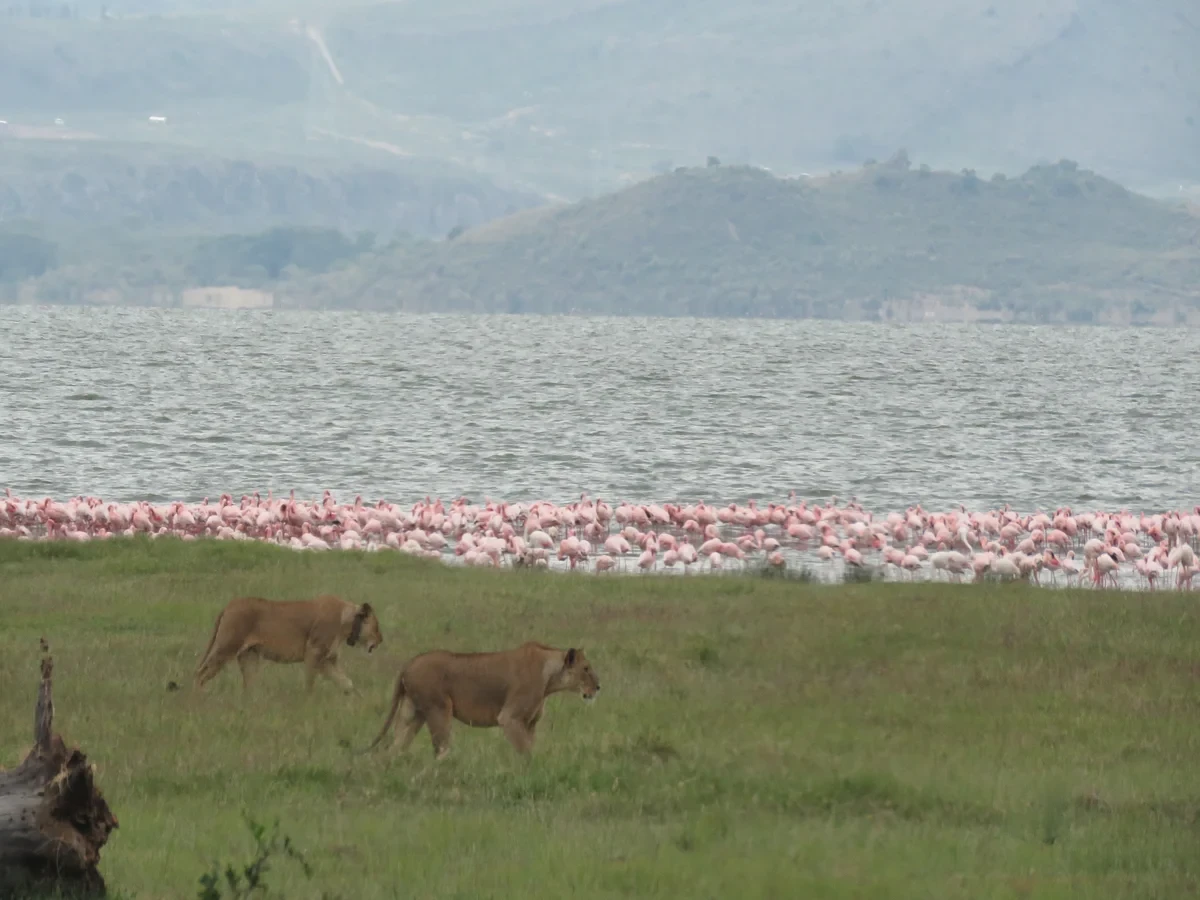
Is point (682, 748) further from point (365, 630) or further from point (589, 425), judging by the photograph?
point (589, 425)

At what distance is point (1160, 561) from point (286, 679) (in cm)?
1832

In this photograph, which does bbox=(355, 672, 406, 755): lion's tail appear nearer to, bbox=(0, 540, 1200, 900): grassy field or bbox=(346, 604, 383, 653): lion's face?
bbox=(0, 540, 1200, 900): grassy field

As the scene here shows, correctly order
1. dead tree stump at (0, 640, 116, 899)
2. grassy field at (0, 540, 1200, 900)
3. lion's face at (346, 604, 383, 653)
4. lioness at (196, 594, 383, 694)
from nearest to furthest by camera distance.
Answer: dead tree stump at (0, 640, 116, 899)
grassy field at (0, 540, 1200, 900)
lion's face at (346, 604, 383, 653)
lioness at (196, 594, 383, 694)

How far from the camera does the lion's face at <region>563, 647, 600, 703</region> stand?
11.7 metres

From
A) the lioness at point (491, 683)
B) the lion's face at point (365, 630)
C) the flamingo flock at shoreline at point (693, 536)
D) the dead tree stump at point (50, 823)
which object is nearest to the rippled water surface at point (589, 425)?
the flamingo flock at shoreline at point (693, 536)

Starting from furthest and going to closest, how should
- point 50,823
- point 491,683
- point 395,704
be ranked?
point 395,704 → point 491,683 → point 50,823

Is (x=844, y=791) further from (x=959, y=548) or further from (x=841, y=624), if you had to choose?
(x=959, y=548)

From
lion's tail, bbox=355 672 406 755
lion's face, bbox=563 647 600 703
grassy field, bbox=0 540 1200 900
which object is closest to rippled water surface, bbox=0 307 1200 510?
grassy field, bbox=0 540 1200 900

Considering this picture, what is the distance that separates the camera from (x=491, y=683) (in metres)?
11.6

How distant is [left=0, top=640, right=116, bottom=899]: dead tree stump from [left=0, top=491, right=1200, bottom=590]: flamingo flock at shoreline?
17888mm

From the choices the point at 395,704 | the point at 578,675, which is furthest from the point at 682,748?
the point at 395,704

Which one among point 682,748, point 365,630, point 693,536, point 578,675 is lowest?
point 693,536

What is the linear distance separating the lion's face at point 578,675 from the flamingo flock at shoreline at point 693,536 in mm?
14767

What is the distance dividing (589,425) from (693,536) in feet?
123
